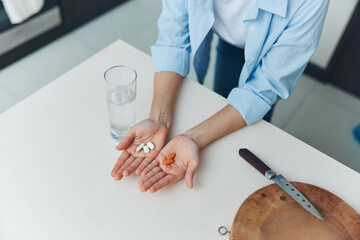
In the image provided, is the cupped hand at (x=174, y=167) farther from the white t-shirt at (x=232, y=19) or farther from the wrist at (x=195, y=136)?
the white t-shirt at (x=232, y=19)

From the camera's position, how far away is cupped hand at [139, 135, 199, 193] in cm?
85

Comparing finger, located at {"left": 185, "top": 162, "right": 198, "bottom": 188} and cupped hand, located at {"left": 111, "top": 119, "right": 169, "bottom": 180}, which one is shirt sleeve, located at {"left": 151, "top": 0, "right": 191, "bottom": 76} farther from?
finger, located at {"left": 185, "top": 162, "right": 198, "bottom": 188}

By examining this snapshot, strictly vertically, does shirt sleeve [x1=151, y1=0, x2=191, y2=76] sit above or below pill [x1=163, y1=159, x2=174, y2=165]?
above

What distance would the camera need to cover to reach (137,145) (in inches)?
37.1

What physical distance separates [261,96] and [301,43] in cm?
19

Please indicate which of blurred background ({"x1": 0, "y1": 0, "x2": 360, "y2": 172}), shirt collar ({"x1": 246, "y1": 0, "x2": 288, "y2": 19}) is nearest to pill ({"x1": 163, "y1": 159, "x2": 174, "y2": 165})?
shirt collar ({"x1": 246, "y1": 0, "x2": 288, "y2": 19})

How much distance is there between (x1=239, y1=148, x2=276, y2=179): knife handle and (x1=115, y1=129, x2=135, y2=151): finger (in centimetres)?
30

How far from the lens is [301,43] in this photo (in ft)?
3.19

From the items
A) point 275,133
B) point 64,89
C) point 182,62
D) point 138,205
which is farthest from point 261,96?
point 64,89

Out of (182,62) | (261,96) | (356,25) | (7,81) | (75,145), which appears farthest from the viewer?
(7,81)

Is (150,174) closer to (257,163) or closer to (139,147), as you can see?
(139,147)

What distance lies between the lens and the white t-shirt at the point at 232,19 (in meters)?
1.12

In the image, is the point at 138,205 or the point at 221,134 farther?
the point at 221,134

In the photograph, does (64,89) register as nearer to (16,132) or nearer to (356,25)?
(16,132)
